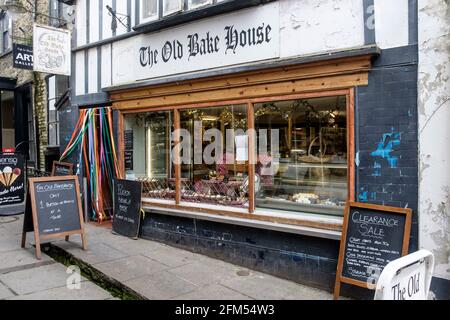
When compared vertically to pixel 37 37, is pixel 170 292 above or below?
below

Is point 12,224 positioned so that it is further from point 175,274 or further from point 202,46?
point 202,46

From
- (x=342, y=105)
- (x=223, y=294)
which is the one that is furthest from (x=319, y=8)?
(x=223, y=294)

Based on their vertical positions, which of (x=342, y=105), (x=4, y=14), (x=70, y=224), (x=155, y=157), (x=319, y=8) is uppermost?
(x=4, y=14)

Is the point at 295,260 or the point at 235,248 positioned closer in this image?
the point at 295,260

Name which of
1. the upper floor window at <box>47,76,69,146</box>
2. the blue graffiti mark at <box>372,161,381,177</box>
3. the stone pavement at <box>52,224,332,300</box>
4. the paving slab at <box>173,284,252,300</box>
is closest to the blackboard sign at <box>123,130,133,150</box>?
the stone pavement at <box>52,224,332,300</box>

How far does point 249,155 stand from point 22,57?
6947mm

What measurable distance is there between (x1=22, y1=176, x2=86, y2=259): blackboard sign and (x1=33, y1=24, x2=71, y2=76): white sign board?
2694 mm

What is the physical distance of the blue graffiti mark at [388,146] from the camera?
416 cm

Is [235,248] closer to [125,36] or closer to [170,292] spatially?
[170,292]

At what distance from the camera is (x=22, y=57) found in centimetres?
941

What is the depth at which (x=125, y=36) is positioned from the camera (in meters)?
6.96

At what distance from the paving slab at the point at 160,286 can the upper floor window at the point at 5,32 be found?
1115cm

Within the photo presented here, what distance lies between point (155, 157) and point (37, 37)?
3179 millimetres

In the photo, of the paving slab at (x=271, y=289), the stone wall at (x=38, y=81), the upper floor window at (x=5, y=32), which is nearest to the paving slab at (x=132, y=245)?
the paving slab at (x=271, y=289)
